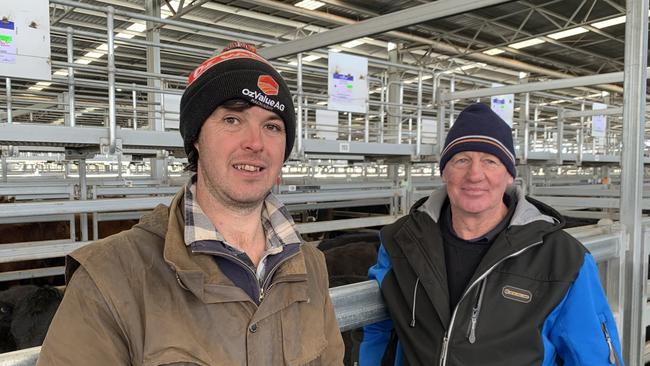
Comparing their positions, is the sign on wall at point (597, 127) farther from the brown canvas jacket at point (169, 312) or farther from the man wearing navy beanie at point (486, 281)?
the brown canvas jacket at point (169, 312)

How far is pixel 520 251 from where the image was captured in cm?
143

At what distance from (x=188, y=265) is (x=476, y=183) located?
1.10 meters

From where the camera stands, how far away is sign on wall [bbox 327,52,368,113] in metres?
4.07

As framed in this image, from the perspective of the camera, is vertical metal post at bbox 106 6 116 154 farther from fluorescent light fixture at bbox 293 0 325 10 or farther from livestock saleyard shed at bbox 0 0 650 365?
fluorescent light fixture at bbox 293 0 325 10

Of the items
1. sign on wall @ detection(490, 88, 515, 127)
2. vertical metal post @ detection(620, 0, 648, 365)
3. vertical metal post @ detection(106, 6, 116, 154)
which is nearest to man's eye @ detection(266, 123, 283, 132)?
vertical metal post @ detection(620, 0, 648, 365)

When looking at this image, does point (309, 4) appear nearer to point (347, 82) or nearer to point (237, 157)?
point (347, 82)

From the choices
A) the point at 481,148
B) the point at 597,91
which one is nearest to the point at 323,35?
the point at 481,148

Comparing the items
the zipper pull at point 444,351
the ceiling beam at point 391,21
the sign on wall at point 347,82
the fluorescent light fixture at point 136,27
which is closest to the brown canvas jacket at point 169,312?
the zipper pull at point 444,351

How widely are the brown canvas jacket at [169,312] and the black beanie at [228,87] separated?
196mm

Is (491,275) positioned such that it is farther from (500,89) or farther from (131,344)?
(500,89)

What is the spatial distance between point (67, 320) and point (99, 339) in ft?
0.19

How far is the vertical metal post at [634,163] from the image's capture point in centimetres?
194

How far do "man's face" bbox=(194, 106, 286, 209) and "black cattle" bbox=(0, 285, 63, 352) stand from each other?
231cm

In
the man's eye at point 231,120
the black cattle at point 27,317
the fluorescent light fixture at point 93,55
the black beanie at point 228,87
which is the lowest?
the black cattle at point 27,317
